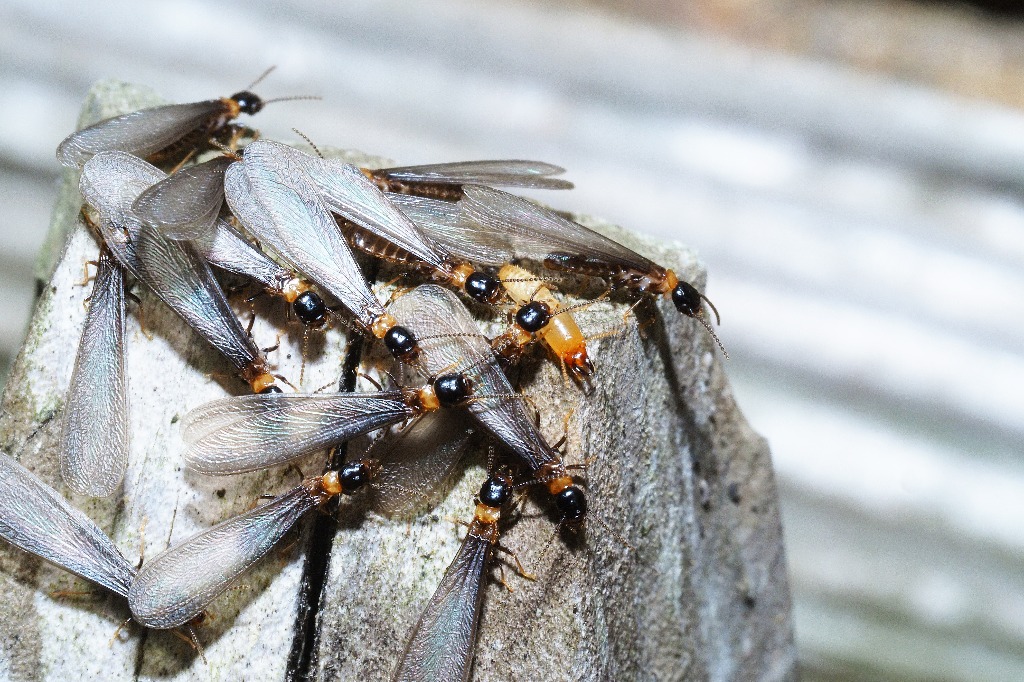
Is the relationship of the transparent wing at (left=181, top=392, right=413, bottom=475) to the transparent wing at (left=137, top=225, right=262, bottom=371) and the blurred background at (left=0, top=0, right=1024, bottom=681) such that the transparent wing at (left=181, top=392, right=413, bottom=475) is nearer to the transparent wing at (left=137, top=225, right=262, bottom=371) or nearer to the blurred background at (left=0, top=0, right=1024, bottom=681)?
the transparent wing at (left=137, top=225, right=262, bottom=371)

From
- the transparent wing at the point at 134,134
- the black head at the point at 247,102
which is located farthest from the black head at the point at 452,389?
the black head at the point at 247,102

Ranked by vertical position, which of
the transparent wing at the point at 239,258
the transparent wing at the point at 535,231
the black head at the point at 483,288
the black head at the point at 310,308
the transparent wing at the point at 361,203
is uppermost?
the transparent wing at the point at 535,231

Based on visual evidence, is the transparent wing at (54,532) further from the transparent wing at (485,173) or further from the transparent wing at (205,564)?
the transparent wing at (485,173)

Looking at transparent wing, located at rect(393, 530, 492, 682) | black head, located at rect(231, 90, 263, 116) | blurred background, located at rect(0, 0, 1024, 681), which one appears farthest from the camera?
blurred background, located at rect(0, 0, 1024, 681)

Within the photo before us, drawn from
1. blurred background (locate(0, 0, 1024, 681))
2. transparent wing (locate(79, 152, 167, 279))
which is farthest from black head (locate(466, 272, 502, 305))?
blurred background (locate(0, 0, 1024, 681))

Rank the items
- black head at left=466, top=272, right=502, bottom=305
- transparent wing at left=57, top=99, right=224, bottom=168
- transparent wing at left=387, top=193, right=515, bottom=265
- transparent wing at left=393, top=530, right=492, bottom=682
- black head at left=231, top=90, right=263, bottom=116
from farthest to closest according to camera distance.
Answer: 1. black head at left=231, top=90, right=263, bottom=116
2. transparent wing at left=57, top=99, right=224, bottom=168
3. transparent wing at left=387, top=193, right=515, bottom=265
4. black head at left=466, top=272, right=502, bottom=305
5. transparent wing at left=393, top=530, right=492, bottom=682

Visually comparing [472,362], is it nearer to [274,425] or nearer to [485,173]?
[274,425]
